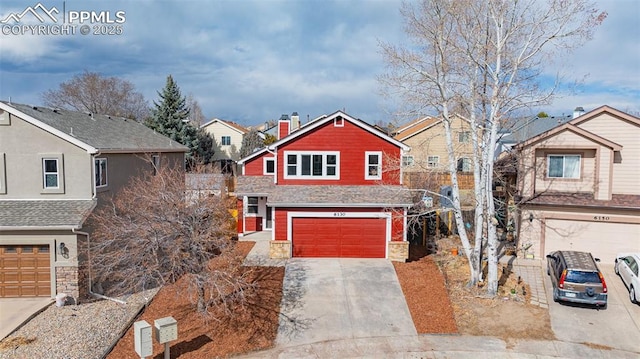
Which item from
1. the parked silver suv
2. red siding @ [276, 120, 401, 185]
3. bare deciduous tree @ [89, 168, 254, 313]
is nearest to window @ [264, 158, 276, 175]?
red siding @ [276, 120, 401, 185]

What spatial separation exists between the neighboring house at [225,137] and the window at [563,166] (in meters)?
34.2

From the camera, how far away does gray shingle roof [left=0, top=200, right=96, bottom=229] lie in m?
15.3

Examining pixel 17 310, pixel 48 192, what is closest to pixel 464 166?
pixel 48 192

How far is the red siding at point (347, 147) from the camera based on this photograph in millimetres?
21219

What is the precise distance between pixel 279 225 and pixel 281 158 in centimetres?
360

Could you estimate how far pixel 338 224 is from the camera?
19.8m

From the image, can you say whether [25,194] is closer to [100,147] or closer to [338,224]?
[100,147]

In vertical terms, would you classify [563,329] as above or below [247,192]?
below

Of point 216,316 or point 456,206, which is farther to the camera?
point 456,206

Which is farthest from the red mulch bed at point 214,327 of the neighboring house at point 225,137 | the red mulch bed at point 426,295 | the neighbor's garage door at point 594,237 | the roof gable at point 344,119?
the neighboring house at point 225,137

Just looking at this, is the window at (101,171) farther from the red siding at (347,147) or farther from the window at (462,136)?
the window at (462,136)

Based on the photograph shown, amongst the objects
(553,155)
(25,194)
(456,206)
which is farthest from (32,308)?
(553,155)

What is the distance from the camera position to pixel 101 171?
1825cm

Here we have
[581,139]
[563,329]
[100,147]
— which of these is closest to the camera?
[563,329]
